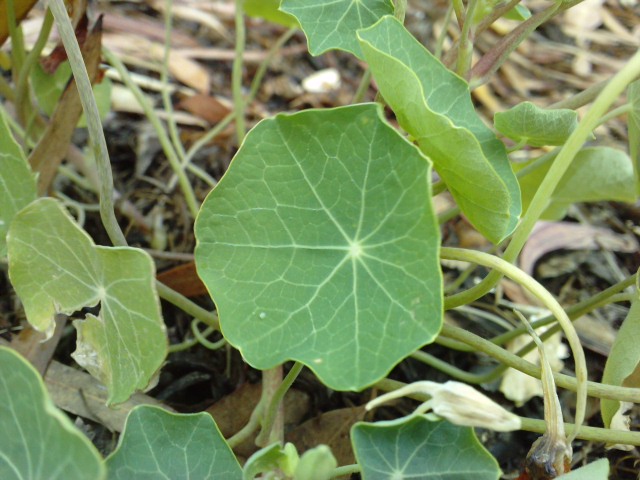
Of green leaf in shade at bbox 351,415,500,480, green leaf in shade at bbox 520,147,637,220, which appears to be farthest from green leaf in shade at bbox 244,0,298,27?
green leaf in shade at bbox 351,415,500,480

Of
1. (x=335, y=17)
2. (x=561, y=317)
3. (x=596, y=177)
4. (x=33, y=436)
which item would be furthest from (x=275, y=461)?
(x=596, y=177)

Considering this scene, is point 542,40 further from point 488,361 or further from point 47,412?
point 47,412

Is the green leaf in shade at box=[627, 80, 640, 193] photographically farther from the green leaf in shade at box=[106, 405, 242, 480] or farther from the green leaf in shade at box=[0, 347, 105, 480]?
the green leaf in shade at box=[0, 347, 105, 480]

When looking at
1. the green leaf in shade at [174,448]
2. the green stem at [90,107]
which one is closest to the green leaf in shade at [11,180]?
the green stem at [90,107]

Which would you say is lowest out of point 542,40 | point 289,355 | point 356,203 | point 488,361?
point 488,361

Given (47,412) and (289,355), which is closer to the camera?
(47,412)

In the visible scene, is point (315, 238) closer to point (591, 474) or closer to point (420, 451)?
point (420, 451)

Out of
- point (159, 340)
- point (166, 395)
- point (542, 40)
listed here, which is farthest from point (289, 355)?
point (542, 40)
